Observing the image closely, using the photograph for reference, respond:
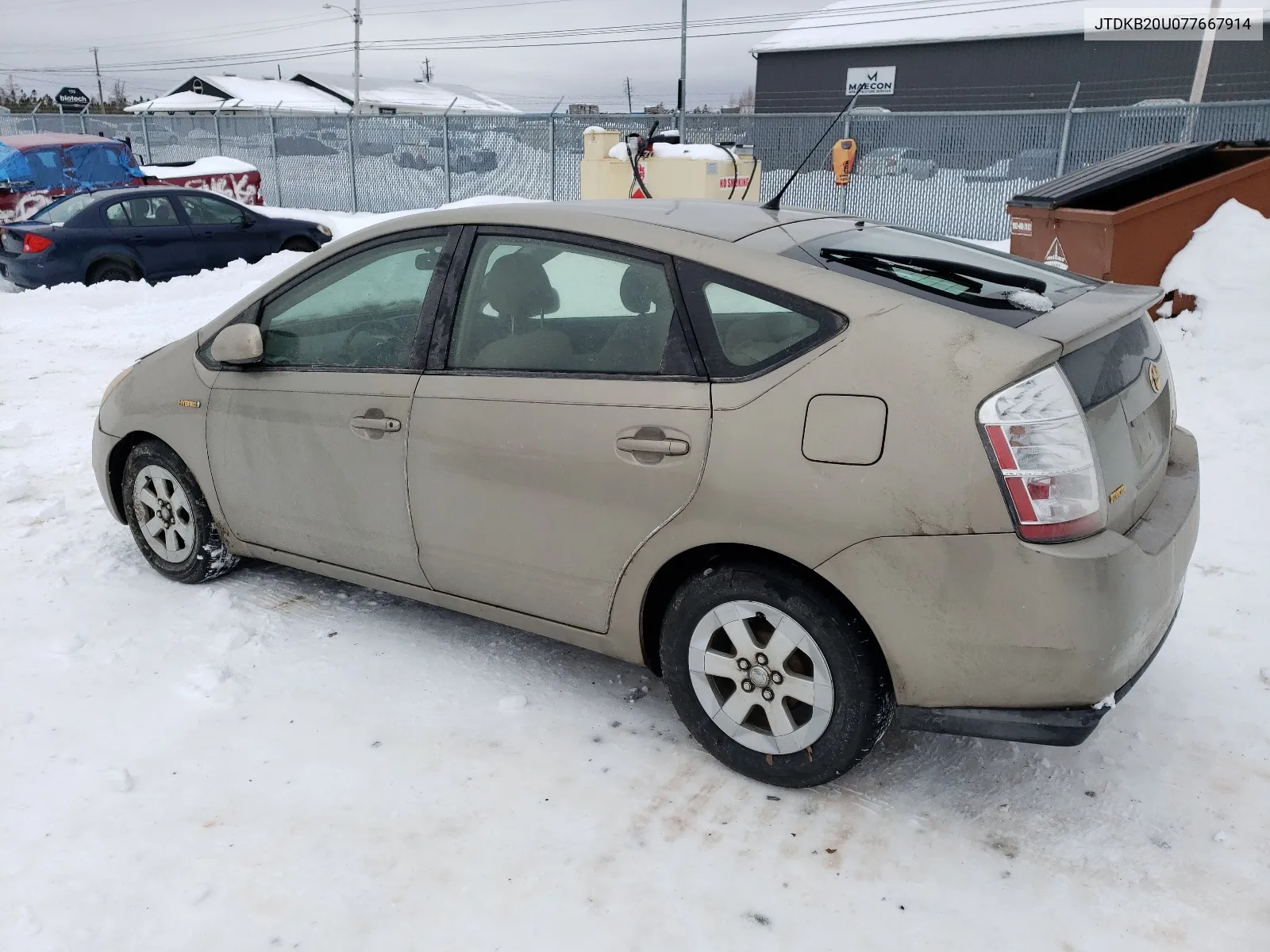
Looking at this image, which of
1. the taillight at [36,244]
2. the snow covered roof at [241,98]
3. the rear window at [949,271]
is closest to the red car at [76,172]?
the taillight at [36,244]

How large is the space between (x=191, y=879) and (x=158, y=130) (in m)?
28.5

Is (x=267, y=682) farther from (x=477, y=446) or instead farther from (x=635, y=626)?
(x=635, y=626)

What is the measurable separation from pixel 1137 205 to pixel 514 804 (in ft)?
20.8

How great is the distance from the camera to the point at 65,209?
12.3 m

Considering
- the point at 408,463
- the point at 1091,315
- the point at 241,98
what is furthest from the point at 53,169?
the point at 241,98

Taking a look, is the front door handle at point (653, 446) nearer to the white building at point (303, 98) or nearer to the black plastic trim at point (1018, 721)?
the black plastic trim at point (1018, 721)

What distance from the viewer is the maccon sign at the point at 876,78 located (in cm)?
3853

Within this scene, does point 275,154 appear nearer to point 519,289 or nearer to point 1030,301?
point 519,289

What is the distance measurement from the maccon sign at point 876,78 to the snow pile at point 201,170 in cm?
2706

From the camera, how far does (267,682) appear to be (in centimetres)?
348

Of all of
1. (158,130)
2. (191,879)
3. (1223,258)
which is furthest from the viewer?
(158,130)

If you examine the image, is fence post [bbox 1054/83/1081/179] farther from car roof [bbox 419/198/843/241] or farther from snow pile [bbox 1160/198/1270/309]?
car roof [bbox 419/198/843/241]

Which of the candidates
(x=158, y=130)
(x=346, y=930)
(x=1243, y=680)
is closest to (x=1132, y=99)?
(x=158, y=130)

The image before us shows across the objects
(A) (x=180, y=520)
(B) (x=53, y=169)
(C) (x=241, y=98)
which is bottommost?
(A) (x=180, y=520)
